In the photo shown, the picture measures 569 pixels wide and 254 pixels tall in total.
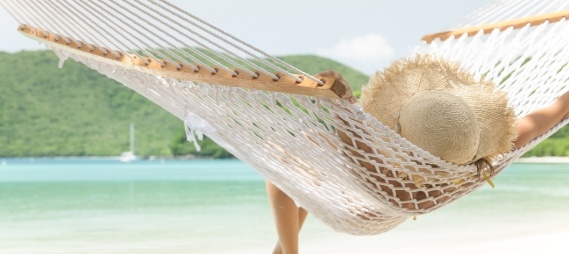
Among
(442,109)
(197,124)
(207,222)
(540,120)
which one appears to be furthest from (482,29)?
(207,222)

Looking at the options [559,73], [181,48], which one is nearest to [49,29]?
[181,48]

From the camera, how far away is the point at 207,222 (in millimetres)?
6301

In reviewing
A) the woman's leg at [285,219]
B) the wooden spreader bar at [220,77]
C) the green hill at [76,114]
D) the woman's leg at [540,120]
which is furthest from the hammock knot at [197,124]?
the green hill at [76,114]

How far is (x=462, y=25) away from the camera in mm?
2664

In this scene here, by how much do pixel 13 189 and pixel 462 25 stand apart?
9947 millimetres

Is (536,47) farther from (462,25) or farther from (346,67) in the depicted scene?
(346,67)

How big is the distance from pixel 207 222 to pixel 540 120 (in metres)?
4.66

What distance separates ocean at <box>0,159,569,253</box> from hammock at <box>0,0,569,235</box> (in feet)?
8.87

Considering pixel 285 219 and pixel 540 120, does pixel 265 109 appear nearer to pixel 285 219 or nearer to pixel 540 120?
pixel 285 219

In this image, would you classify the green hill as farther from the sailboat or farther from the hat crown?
the hat crown

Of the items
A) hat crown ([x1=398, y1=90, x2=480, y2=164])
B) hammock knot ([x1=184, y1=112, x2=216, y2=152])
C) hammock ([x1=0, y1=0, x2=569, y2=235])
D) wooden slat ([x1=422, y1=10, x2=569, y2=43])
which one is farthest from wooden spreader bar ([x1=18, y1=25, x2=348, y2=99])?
wooden slat ([x1=422, y1=10, x2=569, y2=43])

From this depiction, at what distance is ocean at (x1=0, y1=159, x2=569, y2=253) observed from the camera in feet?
16.2

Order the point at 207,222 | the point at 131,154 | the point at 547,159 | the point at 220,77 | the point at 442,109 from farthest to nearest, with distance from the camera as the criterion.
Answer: the point at 131,154
the point at 547,159
the point at 207,222
the point at 442,109
the point at 220,77

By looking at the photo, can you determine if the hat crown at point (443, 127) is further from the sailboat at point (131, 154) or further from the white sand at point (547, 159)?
the sailboat at point (131, 154)
